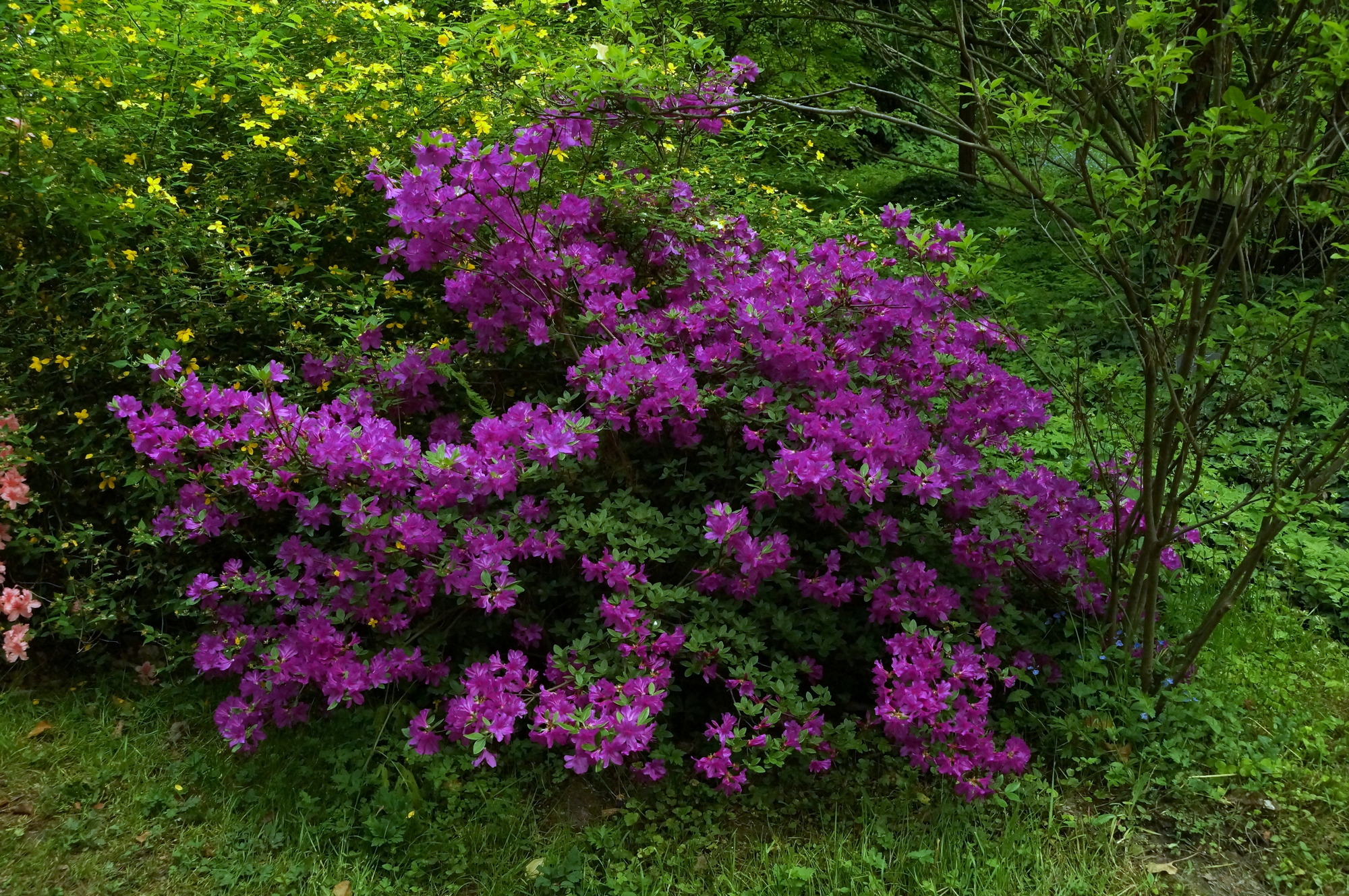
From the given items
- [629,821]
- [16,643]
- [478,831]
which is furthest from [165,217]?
[629,821]

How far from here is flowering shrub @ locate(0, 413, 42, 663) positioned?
8.92 feet

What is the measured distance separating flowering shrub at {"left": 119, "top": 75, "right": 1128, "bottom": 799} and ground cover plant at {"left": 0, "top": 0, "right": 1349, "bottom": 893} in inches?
0.7

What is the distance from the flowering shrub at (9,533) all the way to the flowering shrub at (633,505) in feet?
1.27

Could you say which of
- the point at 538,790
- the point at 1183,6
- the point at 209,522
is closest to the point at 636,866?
the point at 538,790

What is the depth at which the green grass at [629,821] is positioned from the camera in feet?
7.36

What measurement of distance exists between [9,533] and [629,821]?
2.25 meters

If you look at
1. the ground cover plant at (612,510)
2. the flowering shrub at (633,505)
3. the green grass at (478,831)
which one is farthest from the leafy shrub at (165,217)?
the green grass at (478,831)

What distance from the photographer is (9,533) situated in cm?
289

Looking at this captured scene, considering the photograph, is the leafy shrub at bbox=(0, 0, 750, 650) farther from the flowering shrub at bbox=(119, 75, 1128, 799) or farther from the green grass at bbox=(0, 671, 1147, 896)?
the green grass at bbox=(0, 671, 1147, 896)

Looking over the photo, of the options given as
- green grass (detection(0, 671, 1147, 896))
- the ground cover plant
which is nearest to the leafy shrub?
the ground cover plant

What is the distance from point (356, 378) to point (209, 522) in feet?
2.10

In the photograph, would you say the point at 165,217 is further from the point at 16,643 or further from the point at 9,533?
the point at 16,643

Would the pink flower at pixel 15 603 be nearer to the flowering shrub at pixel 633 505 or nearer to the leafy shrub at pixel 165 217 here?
the leafy shrub at pixel 165 217

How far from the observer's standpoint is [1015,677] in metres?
2.60
